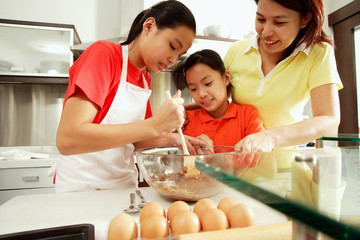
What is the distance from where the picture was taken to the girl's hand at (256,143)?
2.14 ft

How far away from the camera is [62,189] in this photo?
3.16 ft

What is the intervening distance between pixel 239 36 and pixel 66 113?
2.40 meters

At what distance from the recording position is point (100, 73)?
0.83 meters

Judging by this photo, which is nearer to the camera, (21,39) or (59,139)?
(59,139)

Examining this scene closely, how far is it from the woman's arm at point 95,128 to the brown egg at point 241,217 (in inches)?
13.2

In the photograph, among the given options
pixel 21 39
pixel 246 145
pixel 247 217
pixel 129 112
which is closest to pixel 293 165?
pixel 247 217

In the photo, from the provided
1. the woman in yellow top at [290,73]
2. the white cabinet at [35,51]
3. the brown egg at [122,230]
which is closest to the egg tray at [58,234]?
the brown egg at [122,230]

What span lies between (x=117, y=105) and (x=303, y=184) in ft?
2.62

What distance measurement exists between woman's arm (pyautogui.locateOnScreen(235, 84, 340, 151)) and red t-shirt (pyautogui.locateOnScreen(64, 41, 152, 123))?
49 cm

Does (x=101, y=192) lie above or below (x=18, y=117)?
below

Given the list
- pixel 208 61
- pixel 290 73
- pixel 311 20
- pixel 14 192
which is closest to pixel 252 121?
pixel 290 73

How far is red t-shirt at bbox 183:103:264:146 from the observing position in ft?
3.60

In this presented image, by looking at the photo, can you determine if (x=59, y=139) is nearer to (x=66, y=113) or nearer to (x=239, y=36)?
(x=66, y=113)

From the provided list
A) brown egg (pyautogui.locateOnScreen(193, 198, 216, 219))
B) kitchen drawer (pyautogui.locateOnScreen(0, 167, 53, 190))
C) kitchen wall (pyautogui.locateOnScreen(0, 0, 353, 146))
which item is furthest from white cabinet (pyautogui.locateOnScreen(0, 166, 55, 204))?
brown egg (pyautogui.locateOnScreen(193, 198, 216, 219))
